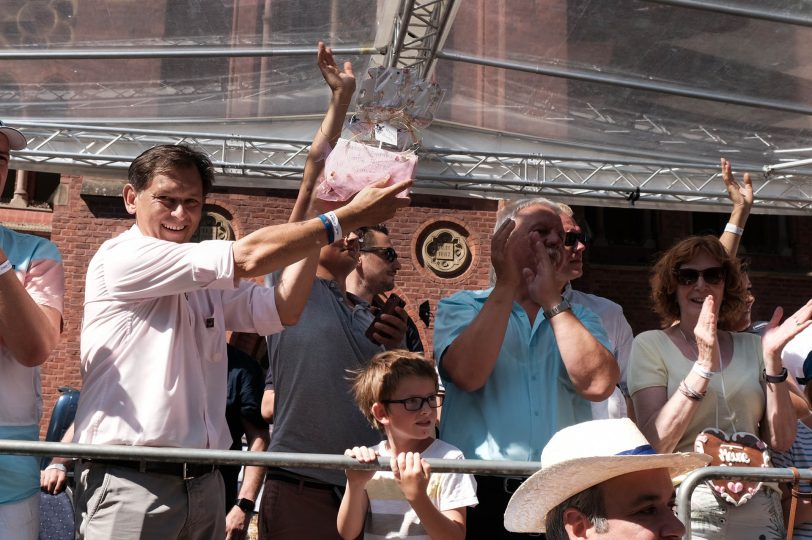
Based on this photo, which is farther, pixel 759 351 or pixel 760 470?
pixel 759 351

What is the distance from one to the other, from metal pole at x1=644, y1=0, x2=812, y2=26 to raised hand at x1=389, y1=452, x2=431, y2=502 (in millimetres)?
3608

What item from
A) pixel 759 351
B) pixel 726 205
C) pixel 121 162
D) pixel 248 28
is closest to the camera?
pixel 759 351

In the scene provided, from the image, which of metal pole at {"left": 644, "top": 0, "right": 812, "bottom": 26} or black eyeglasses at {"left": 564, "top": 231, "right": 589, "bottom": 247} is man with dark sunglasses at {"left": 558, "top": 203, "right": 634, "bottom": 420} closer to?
black eyeglasses at {"left": 564, "top": 231, "right": 589, "bottom": 247}

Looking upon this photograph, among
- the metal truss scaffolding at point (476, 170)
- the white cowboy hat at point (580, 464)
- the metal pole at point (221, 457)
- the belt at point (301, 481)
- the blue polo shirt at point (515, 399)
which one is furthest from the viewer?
the metal truss scaffolding at point (476, 170)

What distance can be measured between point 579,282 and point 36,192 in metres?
9.51

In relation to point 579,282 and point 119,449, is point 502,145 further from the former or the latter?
point 579,282

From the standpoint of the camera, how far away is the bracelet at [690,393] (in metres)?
3.34

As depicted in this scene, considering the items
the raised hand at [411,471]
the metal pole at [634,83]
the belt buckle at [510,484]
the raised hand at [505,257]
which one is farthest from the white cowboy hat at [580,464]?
the metal pole at [634,83]

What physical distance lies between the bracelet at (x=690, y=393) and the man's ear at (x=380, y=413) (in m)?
1.10

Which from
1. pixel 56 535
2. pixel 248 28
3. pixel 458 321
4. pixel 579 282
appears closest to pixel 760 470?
pixel 458 321

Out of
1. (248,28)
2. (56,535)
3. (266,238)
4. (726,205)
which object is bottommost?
(56,535)

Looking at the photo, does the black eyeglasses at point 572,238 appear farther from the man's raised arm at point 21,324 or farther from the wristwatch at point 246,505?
the man's raised arm at point 21,324

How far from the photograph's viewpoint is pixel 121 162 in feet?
19.9

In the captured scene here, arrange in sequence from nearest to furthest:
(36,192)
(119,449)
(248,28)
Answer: (119,449) → (248,28) → (36,192)
